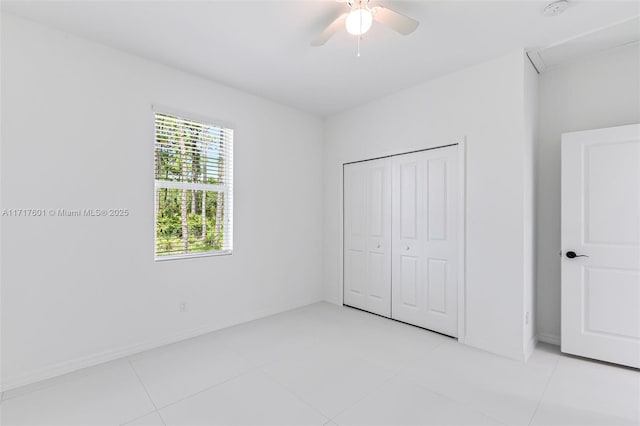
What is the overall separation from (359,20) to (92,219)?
271 cm

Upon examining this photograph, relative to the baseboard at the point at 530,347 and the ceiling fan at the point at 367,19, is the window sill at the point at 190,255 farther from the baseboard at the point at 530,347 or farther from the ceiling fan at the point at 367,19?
the baseboard at the point at 530,347

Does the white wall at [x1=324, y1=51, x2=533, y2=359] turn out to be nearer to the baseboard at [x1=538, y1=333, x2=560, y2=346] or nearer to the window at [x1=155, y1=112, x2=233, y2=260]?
the baseboard at [x1=538, y1=333, x2=560, y2=346]

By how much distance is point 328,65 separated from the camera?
9.92 feet

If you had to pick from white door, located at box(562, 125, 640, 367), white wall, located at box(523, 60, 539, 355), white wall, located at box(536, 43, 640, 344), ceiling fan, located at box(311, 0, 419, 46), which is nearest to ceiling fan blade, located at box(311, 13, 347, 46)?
ceiling fan, located at box(311, 0, 419, 46)

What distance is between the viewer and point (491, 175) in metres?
2.90

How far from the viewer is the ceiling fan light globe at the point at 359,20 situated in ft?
6.40

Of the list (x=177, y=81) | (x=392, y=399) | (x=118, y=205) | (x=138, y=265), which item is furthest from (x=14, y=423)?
(x=177, y=81)

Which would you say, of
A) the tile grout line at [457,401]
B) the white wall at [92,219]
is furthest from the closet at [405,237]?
the white wall at [92,219]

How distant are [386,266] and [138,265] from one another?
110 inches

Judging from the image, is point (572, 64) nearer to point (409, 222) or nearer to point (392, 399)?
point (409, 222)

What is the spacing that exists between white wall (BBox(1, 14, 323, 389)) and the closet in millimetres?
1492

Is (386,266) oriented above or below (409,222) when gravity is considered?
below

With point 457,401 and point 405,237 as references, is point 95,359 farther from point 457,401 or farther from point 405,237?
point 405,237

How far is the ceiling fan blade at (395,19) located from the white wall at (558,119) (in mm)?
2093
